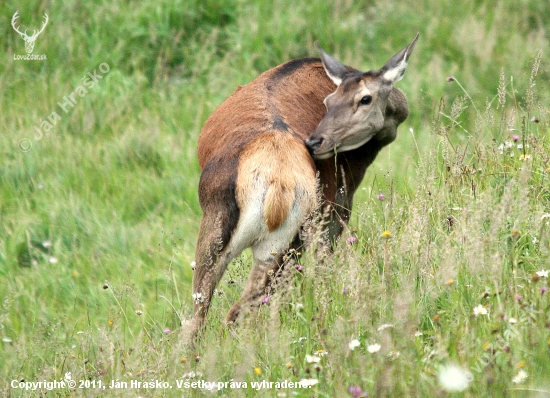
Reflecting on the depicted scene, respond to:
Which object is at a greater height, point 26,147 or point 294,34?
point 294,34

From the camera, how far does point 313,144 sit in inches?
197

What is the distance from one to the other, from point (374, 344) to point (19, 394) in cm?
196

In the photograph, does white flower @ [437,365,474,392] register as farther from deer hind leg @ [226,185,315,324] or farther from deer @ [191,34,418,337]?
deer hind leg @ [226,185,315,324]

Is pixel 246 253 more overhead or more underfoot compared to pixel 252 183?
more overhead

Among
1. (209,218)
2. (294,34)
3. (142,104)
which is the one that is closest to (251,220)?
(209,218)

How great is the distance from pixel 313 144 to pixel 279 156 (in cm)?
59

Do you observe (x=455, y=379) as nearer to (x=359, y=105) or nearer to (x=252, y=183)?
(x=252, y=183)

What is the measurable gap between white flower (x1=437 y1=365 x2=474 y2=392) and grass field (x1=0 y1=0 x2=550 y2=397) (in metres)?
0.01

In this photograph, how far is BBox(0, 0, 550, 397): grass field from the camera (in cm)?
350

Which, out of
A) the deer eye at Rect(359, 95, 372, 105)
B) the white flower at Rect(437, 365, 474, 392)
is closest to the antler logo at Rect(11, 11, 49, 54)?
the deer eye at Rect(359, 95, 372, 105)

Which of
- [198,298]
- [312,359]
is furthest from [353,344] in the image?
[198,298]

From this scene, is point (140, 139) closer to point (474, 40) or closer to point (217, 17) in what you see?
point (217, 17)

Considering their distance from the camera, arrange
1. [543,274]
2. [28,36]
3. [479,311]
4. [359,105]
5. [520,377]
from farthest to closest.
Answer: [28,36] → [359,105] → [543,274] → [479,311] → [520,377]

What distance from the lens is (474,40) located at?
30.0 ft
